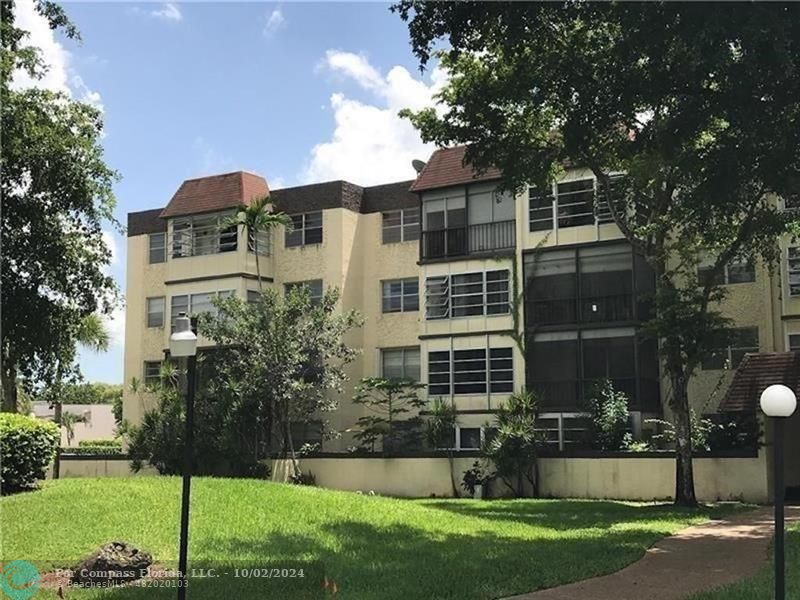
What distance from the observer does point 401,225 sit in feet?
116

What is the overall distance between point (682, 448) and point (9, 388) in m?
17.6

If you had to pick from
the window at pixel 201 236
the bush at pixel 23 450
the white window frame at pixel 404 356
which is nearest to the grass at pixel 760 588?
the bush at pixel 23 450

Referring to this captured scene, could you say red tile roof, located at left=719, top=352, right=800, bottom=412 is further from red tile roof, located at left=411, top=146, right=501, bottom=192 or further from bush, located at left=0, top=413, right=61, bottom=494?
bush, located at left=0, top=413, right=61, bottom=494

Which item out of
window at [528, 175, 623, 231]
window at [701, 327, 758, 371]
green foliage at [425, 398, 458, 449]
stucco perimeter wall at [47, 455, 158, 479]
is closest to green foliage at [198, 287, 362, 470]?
green foliage at [425, 398, 458, 449]

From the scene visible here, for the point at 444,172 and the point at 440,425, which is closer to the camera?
the point at 440,425

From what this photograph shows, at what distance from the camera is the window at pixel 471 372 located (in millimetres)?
30922

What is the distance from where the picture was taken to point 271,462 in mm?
28969

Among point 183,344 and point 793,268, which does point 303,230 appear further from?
point 183,344

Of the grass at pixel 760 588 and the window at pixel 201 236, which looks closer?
the grass at pixel 760 588

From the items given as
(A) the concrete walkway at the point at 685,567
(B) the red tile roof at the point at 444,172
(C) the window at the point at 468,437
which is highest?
(B) the red tile roof at the point at 444,172

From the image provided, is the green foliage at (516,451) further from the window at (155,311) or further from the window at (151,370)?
the window at (155,311)

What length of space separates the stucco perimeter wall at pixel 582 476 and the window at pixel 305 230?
9679 mm

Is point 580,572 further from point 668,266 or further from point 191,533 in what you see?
point 668,266

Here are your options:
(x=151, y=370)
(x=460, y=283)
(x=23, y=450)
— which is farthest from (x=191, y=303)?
(x=23, y=450)
